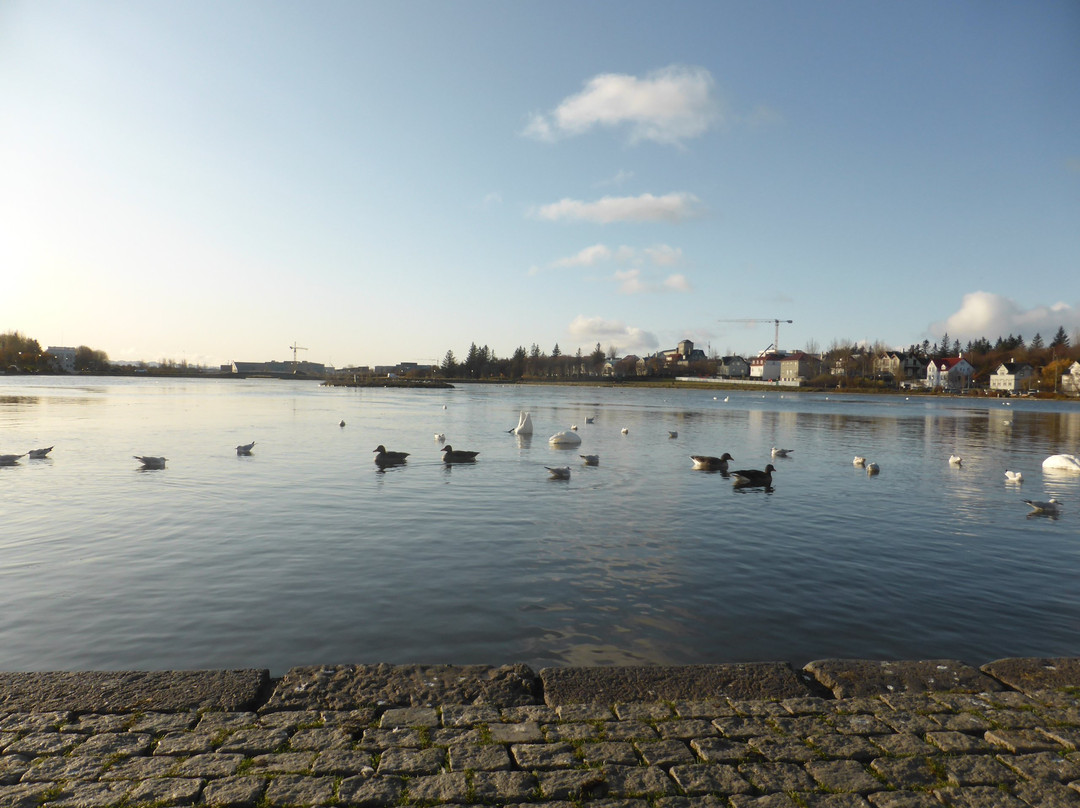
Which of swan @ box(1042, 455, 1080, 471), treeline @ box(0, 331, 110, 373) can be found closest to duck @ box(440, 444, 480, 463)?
swan @ box(1042, 455, 1080, 471)

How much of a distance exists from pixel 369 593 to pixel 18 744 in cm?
451

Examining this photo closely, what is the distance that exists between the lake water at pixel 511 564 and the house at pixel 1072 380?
115337 mm

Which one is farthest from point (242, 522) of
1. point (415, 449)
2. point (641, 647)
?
point (415, 449)

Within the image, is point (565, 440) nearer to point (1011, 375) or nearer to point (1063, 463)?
point (1063, 463)

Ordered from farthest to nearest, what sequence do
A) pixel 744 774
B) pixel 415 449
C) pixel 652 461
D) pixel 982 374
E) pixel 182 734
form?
1. pixel 982 374
2. pixel 415 449
3. pixel 652 461
4. pixel 182 734
5. pixel 744 774

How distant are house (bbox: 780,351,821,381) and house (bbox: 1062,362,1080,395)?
56.5 metres

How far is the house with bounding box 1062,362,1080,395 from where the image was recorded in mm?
111475

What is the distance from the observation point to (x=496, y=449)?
86.7 feet

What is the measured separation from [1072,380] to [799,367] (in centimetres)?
6709

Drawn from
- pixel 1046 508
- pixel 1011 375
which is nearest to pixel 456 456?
pixel 1046 508

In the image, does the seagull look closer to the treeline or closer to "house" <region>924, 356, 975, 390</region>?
"house" <region>924, 356, 975, 390</region>

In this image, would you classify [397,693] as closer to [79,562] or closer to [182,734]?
[182,734]

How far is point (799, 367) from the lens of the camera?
17988 cm

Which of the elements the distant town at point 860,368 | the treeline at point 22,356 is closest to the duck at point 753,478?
the distant town at point 860,368
